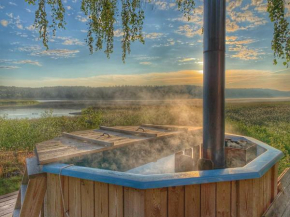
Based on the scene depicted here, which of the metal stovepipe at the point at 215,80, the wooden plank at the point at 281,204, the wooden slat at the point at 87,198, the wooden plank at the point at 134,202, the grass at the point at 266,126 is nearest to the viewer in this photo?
the wooden plank at the point at 134,202

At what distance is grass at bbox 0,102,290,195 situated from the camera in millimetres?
5258

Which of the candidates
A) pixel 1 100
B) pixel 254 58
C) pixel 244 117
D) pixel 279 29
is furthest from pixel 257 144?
pixel 1 100

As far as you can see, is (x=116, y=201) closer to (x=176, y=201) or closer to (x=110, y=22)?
(x=176, y=201)

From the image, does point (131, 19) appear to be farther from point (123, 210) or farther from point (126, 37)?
point (123, 210)

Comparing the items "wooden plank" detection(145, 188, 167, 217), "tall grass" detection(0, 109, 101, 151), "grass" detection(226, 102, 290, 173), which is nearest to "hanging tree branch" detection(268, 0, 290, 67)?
"wooden plank" detection(145, 188, 167, 217)

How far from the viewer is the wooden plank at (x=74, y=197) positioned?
5.47 ft

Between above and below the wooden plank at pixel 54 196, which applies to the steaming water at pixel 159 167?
below

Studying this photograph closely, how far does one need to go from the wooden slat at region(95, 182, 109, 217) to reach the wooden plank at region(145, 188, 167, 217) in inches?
12.7

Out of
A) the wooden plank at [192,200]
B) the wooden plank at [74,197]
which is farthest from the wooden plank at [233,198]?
the wooden plank at [74,197]

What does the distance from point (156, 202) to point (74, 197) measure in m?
0.73

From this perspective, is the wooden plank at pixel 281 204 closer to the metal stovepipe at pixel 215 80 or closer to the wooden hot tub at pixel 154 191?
the wooden hot tub at pixel 154 191

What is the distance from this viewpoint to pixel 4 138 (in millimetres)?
6141

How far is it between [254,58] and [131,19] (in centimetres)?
494

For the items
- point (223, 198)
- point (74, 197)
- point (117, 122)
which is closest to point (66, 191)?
point (74, 197)
